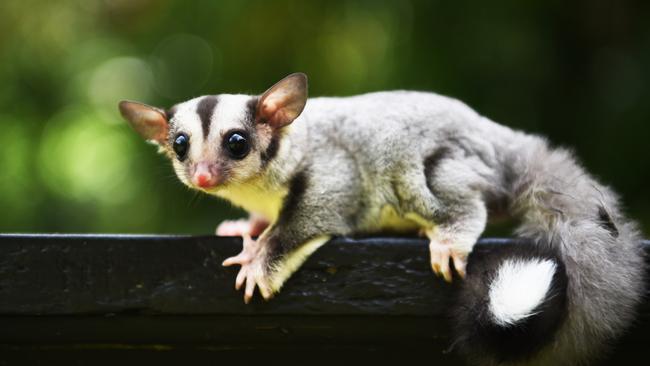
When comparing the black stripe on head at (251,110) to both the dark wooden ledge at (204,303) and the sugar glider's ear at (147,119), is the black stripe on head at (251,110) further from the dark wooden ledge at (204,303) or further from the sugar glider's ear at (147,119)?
the dark wooden ledge at (204,303)

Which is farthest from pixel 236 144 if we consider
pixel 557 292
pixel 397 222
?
pixel 557 292

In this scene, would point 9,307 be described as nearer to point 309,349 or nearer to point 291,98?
point 309,349

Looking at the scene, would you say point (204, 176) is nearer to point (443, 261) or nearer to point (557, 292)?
point (443, 261)

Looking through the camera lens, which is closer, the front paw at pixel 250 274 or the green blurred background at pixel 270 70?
the front paw at pixel 250 274

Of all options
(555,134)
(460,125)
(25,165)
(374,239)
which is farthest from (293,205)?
(25,165)

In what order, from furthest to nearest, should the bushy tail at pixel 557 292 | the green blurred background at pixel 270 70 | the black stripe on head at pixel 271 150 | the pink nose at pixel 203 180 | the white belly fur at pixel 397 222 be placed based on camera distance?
the green blurred background at pixel 270 70 → the white belly fur at pixel 397 222 → the black stripe on head at pixel 271 150 → the pink nose at pixel 203 180 → the bushy tail at pixel 557 292

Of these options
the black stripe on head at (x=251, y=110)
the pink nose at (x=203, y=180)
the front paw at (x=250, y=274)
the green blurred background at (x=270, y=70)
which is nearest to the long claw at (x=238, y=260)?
the front paw at (x=250, y=274)
